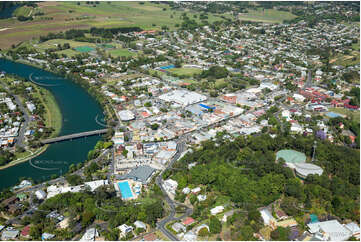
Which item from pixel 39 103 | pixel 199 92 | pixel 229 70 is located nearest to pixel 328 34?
pixel 229 70

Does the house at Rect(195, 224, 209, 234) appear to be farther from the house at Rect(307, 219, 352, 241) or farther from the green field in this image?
the green field

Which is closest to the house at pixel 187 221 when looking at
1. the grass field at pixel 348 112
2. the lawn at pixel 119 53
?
the grass field at pixel 348 112

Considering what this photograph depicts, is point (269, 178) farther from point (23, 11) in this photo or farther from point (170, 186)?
point (23, 11)

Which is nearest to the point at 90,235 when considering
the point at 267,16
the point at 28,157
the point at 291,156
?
the point at 28,157

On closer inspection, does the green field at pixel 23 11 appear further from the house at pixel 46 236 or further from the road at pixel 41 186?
the house at pixel 46 236

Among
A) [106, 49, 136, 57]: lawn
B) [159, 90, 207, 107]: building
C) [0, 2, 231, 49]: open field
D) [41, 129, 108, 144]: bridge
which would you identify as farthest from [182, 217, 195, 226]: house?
[0, 2, 231, 49]: open field

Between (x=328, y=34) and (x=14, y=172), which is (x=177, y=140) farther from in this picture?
(x=328, y=34)

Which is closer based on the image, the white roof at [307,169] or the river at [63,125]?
the white roof at [307,169]
